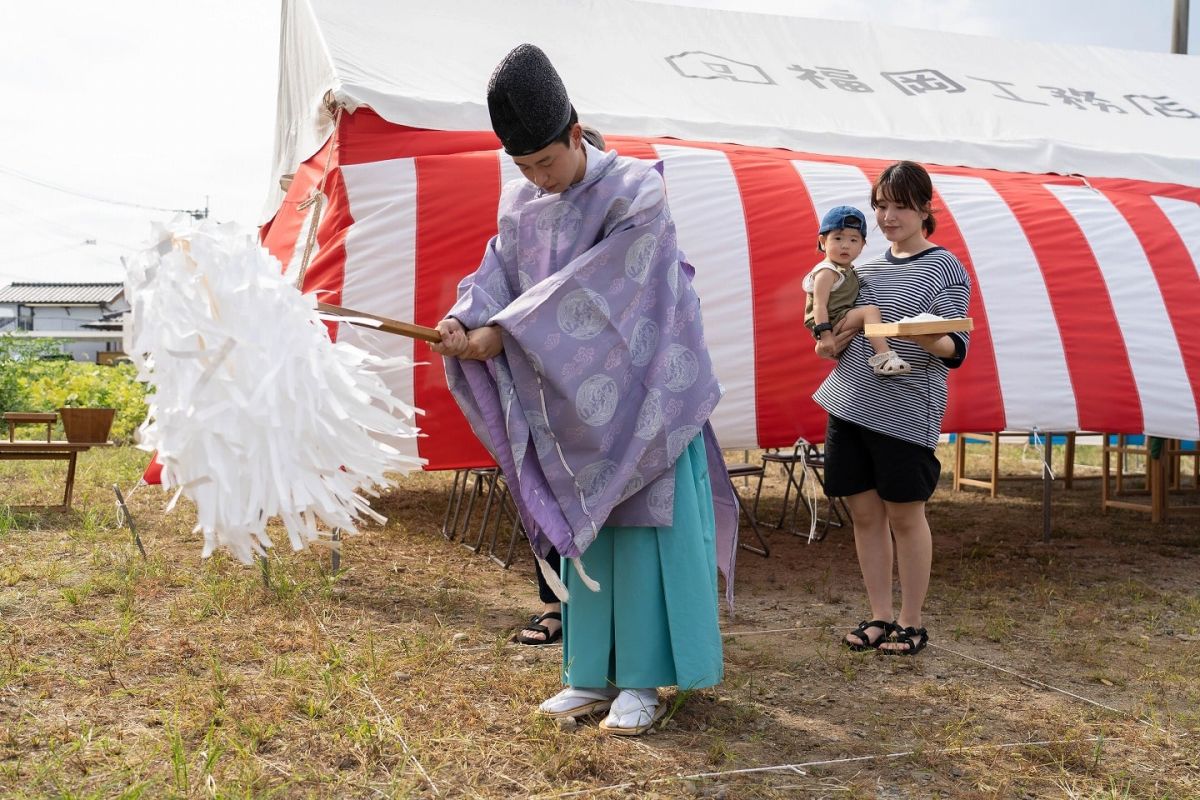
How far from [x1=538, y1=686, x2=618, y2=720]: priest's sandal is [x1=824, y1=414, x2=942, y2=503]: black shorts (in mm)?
922

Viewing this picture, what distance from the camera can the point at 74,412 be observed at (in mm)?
5395

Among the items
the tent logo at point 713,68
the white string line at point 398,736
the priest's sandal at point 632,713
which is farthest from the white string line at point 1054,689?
the tent logo at point 713,68

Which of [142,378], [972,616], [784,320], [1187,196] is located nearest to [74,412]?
[784,320]

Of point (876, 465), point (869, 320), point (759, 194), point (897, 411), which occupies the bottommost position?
point (876, 465)

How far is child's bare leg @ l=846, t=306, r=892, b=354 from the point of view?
2701mm

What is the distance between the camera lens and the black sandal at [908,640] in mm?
2777

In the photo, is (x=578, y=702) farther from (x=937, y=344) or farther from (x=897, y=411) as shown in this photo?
(x=937, y=344)

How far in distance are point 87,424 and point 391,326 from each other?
4364mm

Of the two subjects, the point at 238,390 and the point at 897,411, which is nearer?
the point at 238,390

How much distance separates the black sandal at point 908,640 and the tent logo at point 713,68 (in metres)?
3.16

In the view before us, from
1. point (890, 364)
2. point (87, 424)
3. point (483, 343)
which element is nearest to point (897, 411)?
point (890, 364)

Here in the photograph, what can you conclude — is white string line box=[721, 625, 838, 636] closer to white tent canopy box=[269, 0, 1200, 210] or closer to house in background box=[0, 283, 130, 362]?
white tent canopy box=[269, 0, 1200, 210]

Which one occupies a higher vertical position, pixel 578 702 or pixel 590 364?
pixel 590 364

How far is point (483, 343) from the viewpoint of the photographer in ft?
6.55
